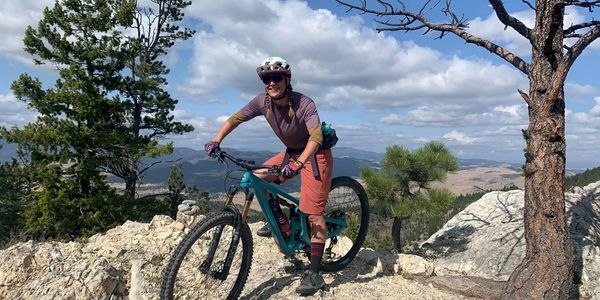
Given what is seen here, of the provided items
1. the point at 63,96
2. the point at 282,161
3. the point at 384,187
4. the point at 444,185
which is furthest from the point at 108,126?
the point at 282,161

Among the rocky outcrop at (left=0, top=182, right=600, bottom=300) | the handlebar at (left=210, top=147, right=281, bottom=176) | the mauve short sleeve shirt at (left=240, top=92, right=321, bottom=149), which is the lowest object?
the rocky outcrop at (left=0, top=182, right=600, bottom=300)

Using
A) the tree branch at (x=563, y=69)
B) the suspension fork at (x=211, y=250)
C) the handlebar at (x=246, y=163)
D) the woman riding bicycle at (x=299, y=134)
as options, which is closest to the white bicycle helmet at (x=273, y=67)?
the woman riding bicycle at (x=299, y=134)

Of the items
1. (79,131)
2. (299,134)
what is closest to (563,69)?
(299,134)

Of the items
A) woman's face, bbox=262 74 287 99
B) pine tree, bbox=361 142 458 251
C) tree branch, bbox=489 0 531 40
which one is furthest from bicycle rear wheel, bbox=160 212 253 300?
pine tree, bbox=361 142 458 251

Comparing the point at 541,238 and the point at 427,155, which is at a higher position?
the point at 427,155

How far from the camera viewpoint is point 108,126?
2144 centimetres

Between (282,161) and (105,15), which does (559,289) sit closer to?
(282,161)

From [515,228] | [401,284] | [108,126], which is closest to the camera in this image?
[401,284]

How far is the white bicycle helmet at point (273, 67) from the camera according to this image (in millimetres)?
4508

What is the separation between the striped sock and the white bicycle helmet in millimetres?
2300

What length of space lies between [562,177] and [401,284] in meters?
2.87

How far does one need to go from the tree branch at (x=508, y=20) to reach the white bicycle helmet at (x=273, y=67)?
168 inches

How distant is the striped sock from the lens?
5133mm

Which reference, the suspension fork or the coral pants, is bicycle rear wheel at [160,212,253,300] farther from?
the coral pants
